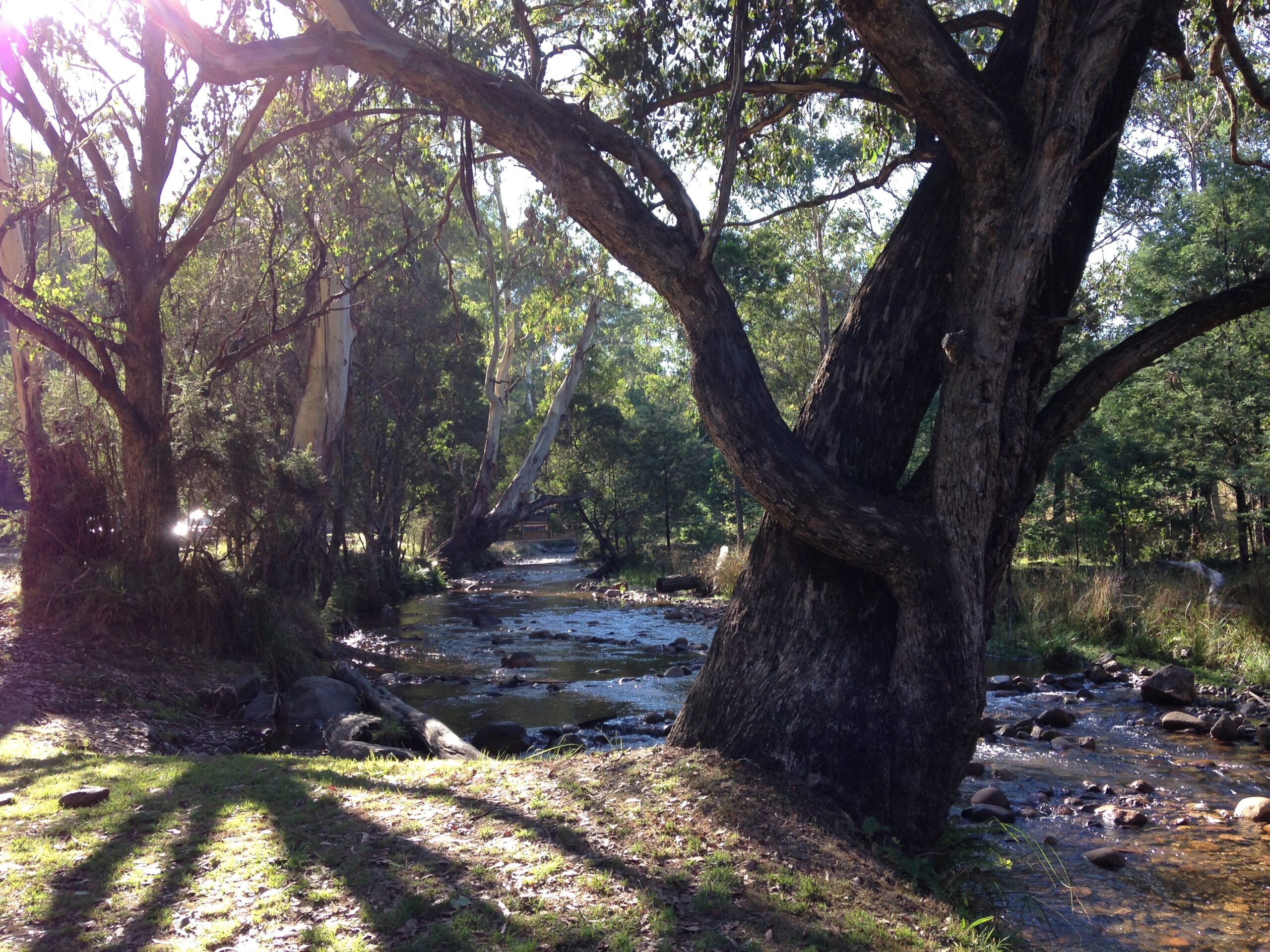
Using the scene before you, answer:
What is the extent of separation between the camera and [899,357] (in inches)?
209

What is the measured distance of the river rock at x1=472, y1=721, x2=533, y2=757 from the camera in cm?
803

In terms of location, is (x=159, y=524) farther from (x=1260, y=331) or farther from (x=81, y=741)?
(x=1260, y=331)

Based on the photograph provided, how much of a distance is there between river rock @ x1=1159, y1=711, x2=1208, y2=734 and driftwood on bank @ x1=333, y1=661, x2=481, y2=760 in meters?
6.87

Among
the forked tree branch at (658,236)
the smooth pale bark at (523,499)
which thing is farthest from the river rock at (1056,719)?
the smooth pale bark at (523,499)

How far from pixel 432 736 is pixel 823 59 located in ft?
23.2

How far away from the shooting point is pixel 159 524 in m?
9.69

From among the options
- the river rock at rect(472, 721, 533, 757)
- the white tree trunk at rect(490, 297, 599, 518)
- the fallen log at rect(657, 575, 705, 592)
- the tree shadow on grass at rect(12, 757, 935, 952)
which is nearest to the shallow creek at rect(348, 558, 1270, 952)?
the river rock at rect(472, 721, 533, 757)

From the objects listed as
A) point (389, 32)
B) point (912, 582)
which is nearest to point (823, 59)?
point (389, 32)

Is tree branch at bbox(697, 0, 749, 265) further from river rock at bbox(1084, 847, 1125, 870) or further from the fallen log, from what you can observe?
the fallen log

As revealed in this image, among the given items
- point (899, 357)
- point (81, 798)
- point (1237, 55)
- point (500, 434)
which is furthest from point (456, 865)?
point (500, 434)

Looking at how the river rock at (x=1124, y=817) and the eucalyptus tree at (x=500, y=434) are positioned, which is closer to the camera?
the river rock at (x=1124, y=817)

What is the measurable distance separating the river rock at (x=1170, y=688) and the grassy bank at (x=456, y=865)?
23.8 feet

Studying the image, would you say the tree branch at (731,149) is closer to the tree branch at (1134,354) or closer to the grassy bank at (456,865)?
the tree branch at (1134,354)

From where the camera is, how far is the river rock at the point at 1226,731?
8469mm
